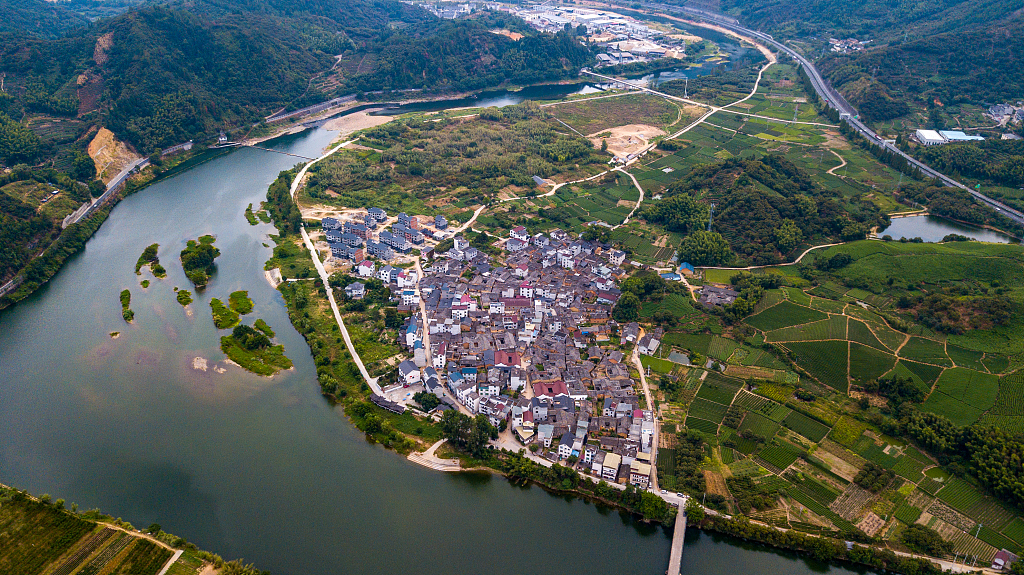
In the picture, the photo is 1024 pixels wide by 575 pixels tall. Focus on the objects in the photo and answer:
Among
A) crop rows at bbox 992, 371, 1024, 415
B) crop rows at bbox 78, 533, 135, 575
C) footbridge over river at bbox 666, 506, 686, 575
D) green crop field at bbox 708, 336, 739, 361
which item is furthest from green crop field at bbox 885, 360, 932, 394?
crop rows at bbox 78, 533, 135, 575

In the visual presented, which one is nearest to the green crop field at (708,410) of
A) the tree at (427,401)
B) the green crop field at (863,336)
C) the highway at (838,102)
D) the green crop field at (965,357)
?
the green crop field at (863,336)

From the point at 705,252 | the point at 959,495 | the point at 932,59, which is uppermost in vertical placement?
the point at 932,59

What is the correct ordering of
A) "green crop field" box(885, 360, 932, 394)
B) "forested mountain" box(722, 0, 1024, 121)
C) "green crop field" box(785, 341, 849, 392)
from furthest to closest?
"forested mountain" box(722, 0, 1024, 121) → "green crop field" box(785, 341, 849, 392) → "green crop field" box(885, 360, 932, 394)

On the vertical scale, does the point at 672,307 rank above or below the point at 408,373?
below

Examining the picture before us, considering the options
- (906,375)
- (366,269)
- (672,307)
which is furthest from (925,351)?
(366,269)

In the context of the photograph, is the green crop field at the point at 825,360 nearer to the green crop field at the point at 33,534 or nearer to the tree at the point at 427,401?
the tree at the point at 427,401

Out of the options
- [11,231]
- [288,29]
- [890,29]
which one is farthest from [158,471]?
[890,29]

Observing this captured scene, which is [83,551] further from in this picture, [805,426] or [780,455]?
[805,426]

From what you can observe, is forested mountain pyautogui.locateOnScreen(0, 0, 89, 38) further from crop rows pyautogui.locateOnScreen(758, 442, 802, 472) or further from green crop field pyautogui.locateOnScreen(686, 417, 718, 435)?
crop rows pyautogui.locateOnScreen(758, 442, 802, 472)
